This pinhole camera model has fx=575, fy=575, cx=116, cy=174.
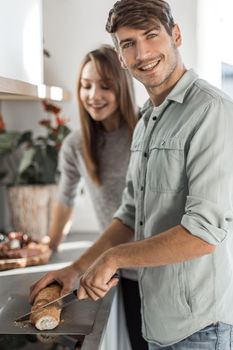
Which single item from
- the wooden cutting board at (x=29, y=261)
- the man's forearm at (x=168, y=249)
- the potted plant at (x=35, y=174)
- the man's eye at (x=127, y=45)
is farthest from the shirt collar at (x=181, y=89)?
the potted plant at (x=35, y=174)

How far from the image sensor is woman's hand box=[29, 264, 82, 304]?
3.59 ft

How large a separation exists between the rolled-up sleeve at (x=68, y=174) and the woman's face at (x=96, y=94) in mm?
141

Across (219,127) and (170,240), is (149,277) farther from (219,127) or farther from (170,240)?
(219,127)

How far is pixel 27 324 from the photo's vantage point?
3.34 feet

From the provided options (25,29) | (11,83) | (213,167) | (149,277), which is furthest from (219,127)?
(25,29)

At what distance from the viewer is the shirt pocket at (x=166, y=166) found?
934mm

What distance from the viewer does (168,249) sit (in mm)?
880

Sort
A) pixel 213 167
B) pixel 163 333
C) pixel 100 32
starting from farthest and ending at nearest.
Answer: pixel 100 32
pixel 163 333
pixel 213 167

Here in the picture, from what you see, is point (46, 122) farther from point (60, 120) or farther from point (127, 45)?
point (127, 45)

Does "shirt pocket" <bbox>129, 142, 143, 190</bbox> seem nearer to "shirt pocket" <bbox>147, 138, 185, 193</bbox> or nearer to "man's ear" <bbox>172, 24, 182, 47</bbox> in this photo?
"shirt pocket" <bbox>147, 138, 185, 193</bbox>

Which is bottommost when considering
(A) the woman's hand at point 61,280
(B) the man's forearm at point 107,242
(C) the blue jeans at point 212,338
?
(C) the blue jeans at point 212,338

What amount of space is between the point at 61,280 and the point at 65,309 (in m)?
0.06

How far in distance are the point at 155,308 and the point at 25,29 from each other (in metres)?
0.65

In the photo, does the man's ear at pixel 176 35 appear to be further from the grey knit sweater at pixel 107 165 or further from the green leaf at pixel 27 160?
the green leaf at pixel 27 160
